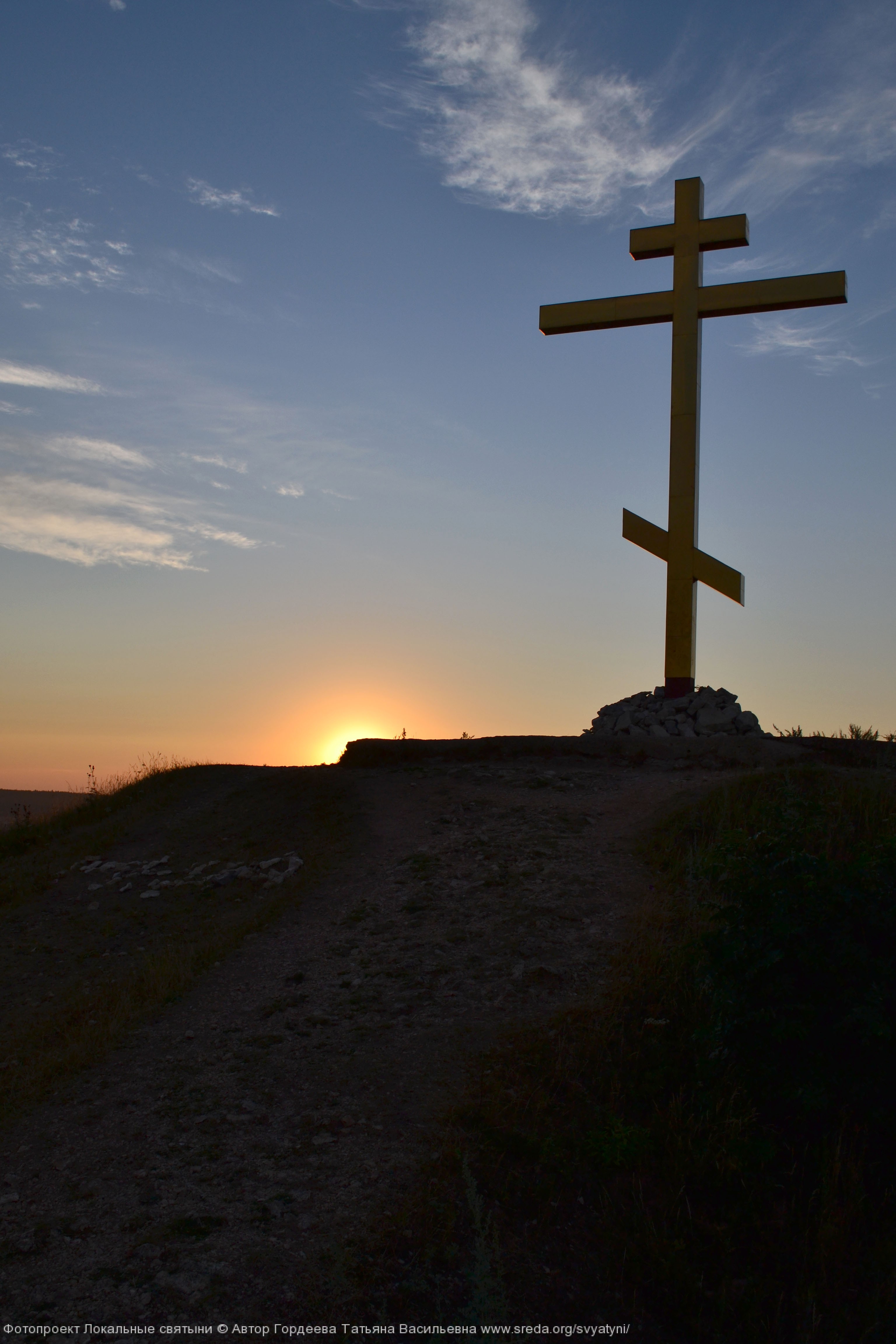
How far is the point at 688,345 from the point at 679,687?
5705 millimetres

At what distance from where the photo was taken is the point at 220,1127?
17.8ft

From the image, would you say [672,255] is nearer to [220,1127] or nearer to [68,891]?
[68,891]

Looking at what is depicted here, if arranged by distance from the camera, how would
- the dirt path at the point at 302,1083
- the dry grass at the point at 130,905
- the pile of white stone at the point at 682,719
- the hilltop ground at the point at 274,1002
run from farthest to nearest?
the pile of white stone at the point at 682,719 → the dry grass at the point at 130,905 → the hilltop ground at the point at 274,1002 → the dirt path at the point at 302,1083

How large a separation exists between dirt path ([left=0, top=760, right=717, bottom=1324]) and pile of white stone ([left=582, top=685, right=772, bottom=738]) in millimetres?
3981

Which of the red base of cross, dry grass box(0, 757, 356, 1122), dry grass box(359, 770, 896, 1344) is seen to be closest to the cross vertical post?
the red base of cross

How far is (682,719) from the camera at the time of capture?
48.6ft

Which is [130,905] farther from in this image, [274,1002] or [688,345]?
[688,345]

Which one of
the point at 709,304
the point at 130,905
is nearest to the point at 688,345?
the point at 709,304

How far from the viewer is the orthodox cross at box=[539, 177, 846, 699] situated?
49.3 ft

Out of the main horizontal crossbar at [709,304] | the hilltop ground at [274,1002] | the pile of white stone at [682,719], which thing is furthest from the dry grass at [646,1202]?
the main horizontal crossbar at [709,304]

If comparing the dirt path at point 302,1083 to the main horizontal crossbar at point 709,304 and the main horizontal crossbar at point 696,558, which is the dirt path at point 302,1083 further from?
the main horizontal crossbar at point 709,304

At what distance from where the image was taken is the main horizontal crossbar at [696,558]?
49.1ft

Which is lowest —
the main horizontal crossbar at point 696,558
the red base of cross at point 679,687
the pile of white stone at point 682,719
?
the pile of white stone at point 682,719

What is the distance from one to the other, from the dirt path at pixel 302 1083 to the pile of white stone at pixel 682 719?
3981 millimetres
